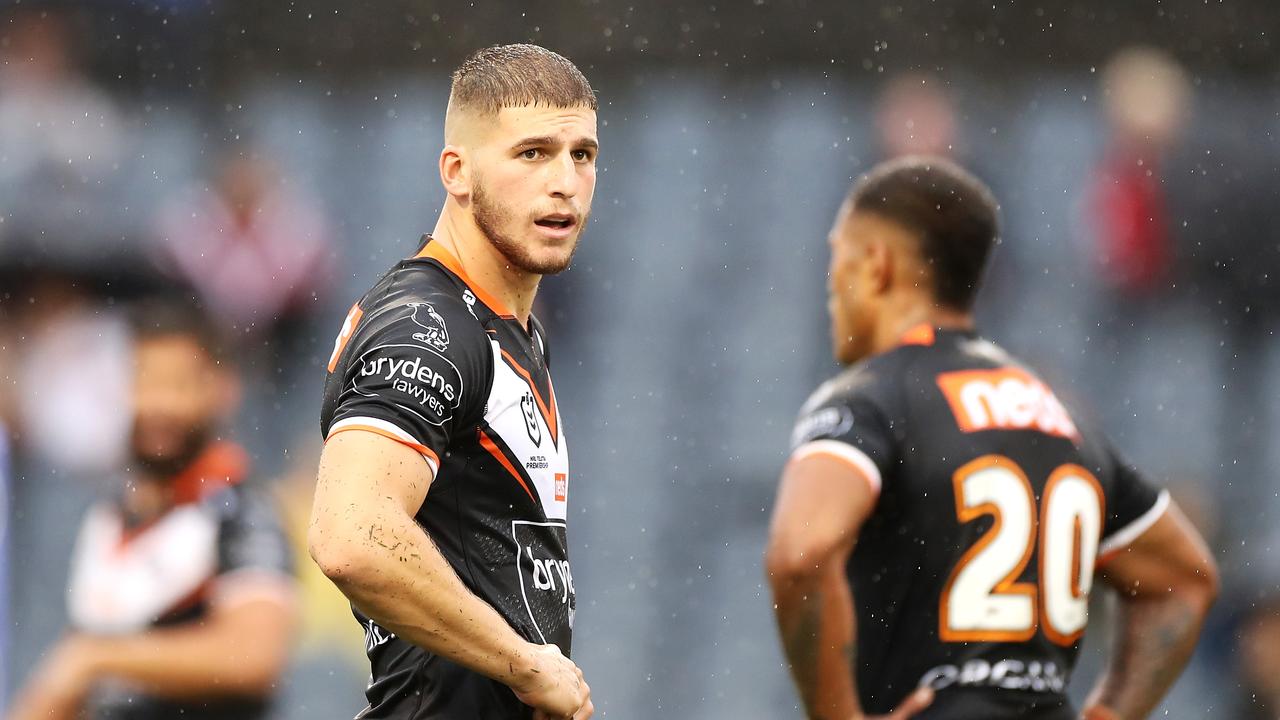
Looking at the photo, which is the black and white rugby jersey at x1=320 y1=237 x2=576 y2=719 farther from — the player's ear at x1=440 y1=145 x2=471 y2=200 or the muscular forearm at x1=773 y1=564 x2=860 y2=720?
the muscular forearm at x1=773 y1=564 x2=860 y2=720

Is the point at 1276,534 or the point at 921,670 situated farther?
the point at 1276,534

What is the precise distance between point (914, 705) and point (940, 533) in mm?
Answer: 490

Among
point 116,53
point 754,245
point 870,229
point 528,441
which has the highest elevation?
point 116,53

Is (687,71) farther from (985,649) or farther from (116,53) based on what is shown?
(985,649)

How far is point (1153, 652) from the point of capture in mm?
5383

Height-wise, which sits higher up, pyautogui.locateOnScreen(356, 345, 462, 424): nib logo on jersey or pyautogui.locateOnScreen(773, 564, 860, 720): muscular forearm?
pyautogui.locateOnScreen(356, 345, 462, 424): nib logo on jersey

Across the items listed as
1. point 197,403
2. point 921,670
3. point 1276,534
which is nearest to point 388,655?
point 921,670

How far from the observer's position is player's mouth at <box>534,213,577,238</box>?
3787mm

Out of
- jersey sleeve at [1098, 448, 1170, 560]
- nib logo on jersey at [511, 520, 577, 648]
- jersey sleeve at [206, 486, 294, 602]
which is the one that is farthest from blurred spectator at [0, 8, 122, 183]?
nib logo on jersey at [511, 520, 577, 648]

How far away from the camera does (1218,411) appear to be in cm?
1256

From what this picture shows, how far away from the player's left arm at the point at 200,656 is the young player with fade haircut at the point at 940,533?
203cm

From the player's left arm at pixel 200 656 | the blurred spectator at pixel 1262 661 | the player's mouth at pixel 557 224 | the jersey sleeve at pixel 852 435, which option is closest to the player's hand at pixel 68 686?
the player's left arm at pixel 200 656

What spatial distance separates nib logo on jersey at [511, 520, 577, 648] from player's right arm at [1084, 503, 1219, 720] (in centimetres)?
220

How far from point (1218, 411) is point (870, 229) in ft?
26.4
